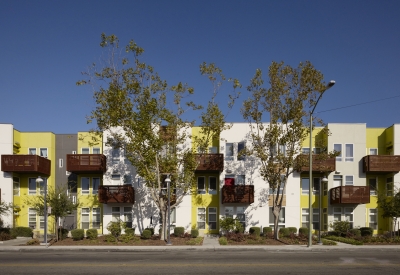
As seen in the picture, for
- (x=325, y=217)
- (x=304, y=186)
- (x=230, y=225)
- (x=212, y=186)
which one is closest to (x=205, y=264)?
(x=230, y=225)

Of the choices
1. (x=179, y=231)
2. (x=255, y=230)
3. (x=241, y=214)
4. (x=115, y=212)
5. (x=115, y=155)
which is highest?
(x=115, y=155)

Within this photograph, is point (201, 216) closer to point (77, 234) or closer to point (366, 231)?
point (77, 234)

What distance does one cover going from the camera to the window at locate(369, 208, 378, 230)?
3347 cm

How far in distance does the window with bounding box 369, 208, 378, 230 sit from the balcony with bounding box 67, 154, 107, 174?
23918 mm

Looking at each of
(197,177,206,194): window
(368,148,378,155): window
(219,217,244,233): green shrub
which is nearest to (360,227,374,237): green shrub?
(368,148,378,155): window

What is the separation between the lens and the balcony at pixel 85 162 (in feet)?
104

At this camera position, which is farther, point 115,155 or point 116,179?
point 115,155

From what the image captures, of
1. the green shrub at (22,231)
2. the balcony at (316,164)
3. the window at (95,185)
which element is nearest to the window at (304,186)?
the balcony at (316,164)

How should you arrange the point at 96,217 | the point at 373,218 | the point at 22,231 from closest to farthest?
the point at 22,231 → the point at 373,218 → the point at 96,217

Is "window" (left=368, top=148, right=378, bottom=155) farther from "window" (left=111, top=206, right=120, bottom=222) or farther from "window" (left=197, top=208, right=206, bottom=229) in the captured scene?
"window" (left=111, top=206, right=120, bottom=222)

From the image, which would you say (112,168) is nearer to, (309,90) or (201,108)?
(201,108)

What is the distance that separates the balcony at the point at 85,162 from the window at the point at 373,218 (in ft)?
78.5

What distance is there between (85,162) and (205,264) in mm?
18595

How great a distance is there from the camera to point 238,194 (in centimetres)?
3164
